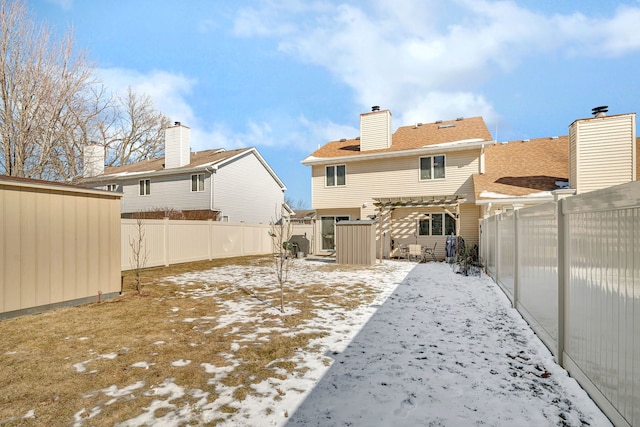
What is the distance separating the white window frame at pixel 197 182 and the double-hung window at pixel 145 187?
3995mm

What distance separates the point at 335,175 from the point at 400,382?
14686 mm

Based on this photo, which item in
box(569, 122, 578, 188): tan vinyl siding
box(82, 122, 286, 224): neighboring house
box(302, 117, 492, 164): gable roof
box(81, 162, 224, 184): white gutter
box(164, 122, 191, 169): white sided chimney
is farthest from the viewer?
box(164, 122, 191, 169): white sided chimney

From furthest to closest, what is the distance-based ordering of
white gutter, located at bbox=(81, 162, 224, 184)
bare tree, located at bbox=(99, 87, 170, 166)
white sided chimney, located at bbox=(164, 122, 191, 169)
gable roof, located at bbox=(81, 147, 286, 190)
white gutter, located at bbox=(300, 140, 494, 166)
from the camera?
bare tree, located at bbox=(99, 87, 170, 166), white sided chimney, located at bbox=(164, 122, 191, 169), gable roof, located at bbox=(81, 147, 286, 190), white gutter, located at bbox=(81, 162, 224, 184), white gutter, located at bbox=(300, 140, 494, 166)

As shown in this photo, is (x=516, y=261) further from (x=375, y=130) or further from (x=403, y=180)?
(x=375, y=130)

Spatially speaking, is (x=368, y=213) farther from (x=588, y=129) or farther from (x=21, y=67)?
(x=21, y=67)

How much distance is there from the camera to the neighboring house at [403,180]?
1447cm

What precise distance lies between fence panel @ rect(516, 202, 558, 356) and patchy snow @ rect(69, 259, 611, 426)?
0.25m

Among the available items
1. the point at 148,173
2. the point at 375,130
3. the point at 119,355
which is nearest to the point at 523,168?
the point at 375,130

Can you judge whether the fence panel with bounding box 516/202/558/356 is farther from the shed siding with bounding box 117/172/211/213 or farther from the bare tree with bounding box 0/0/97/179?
the bare tree with bounding box 0/0/97/179

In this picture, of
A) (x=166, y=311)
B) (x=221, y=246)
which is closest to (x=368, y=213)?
(x=221, y=246)

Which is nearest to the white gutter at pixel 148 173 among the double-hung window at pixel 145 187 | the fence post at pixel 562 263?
the double-hung window at pixel 145 187

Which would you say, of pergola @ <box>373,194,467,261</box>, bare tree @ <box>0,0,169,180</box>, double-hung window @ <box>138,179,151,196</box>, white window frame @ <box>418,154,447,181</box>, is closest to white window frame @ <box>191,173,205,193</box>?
double-hung window @ <box>138,179,151,196</box>

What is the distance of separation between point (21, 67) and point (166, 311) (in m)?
14.7

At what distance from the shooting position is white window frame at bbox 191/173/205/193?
67.5 ft
